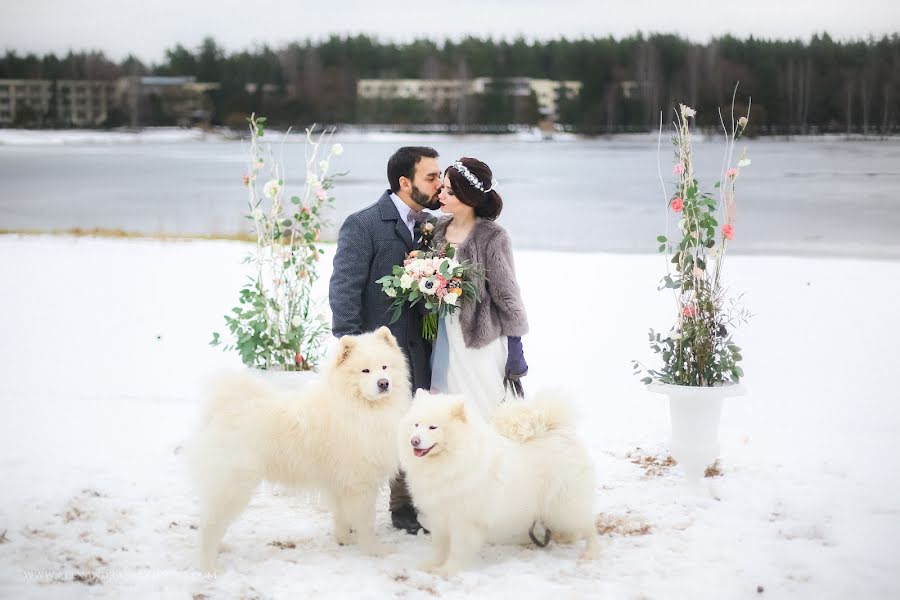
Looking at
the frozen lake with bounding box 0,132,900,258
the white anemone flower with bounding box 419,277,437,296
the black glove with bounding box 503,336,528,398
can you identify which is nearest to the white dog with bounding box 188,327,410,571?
the white anemone flower with bounding box 419,277,437,296

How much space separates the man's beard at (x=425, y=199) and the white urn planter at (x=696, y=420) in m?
1.47

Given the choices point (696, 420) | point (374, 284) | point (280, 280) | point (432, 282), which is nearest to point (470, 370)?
point (432, 282)

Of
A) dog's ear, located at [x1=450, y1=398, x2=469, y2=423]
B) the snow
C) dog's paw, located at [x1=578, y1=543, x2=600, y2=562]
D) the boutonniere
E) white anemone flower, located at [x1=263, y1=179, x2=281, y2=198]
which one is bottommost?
dog's paw, located at [x1=578, y1=543, x2=600, y2=562]

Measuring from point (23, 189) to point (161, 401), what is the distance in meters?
17.5

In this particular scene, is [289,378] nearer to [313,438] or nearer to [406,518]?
[406,518]

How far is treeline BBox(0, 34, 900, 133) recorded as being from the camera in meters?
12.4

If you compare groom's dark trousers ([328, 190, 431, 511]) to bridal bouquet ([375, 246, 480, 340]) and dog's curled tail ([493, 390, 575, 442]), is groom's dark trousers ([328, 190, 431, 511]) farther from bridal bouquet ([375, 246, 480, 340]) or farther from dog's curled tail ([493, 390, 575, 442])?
dog's curled tail ([493, 390, 575, 442])

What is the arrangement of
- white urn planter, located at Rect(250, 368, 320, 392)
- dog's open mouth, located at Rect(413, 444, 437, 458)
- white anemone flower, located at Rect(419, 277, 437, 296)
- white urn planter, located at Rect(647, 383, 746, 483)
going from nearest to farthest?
dog's open mouth, located at Rect(413, 444, 437, 458) → white anemone flower, located at Rect(419, 277, 437, 296) → white urn planter, located at Rect(647, 383, 746, 483) → white urn planter, located at Rect(250, 368, 320, 392)

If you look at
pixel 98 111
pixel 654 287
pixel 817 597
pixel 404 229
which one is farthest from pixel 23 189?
pixel 817 597

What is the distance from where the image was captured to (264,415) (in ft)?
11.1

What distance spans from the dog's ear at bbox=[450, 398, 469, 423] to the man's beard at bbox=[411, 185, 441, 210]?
114 centimetres

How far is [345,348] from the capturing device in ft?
11.1

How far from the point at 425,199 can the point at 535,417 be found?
3.74 feet

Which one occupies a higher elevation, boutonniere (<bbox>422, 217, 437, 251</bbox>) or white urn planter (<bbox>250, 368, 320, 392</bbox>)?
boutonniere (<bbox>422, 217, 437, 251</bbox>)
